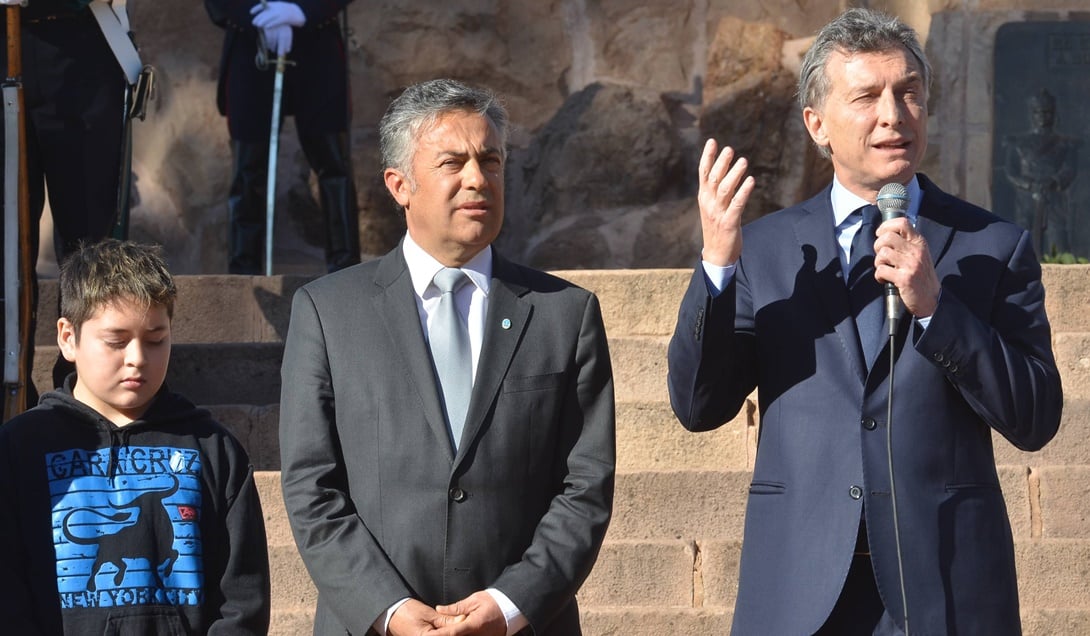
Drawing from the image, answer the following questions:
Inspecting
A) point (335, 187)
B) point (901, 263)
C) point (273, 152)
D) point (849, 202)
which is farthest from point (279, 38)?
point (901, 263)

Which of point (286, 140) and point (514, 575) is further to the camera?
point (286, 140)

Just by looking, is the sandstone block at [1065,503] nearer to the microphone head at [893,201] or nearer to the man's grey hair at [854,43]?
the man's grey hair at [854,43]

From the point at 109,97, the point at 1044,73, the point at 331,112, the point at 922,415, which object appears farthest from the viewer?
the point at 1044,73

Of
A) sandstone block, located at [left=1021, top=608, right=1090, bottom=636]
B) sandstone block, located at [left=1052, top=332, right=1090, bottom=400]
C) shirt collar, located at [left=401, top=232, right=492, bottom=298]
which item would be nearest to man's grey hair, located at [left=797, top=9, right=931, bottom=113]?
shirt collar, located at [left=401, top=232, right=492, bottom=298]

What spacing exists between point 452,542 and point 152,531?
0.58 metres

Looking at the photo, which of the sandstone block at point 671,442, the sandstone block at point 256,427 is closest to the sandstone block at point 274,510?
the sandstone block at point 256,427

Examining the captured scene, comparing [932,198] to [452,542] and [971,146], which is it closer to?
[452,542]

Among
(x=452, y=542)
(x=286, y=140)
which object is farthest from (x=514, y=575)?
(x=286, y=140)

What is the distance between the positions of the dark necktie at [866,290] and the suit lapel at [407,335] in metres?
0.82

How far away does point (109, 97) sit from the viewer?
18.6 ft

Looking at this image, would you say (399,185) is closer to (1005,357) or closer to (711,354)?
(711,354)

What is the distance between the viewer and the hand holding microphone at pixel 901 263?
3.01 metres

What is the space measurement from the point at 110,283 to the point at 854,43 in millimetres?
1542

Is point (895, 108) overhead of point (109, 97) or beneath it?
beneath
